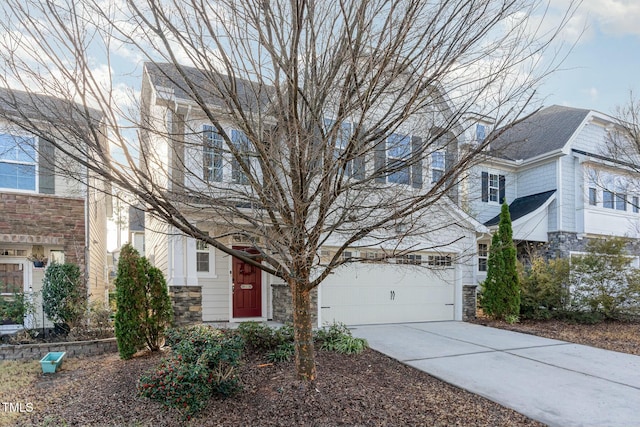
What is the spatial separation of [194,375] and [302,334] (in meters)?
1.27

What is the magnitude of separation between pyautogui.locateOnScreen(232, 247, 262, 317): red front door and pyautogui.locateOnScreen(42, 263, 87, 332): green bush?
3.28 meters

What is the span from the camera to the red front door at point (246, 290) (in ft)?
31.8

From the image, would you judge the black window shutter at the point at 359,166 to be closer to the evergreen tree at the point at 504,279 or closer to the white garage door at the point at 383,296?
the white garage door at the point at 383,296

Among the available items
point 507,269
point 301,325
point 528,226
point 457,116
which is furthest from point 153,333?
point 528,226

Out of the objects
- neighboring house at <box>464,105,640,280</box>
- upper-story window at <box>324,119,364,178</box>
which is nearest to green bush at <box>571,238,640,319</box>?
neighboring house at <box>464,105,640,280</box>

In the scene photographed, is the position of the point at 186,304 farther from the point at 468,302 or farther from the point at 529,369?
the point at 468,302

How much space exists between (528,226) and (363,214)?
11775 millimetres

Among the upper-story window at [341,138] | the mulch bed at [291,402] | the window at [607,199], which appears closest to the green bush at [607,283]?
the window at [607,199]

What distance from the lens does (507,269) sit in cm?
1066

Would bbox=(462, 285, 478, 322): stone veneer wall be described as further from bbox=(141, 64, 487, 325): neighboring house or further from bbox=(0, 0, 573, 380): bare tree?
bbox=(0, 0, 573, 380): bare tree

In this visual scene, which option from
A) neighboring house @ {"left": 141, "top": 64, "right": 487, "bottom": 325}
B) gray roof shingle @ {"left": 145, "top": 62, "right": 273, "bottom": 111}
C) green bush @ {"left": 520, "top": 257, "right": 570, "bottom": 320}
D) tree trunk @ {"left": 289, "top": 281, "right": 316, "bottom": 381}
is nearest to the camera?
gray roof shingle @ {"left": 145, "top": 62, "right": 273, "bottom": 111}

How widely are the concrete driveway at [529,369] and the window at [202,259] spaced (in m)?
3.89

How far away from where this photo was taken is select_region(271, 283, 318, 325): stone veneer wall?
8906mm

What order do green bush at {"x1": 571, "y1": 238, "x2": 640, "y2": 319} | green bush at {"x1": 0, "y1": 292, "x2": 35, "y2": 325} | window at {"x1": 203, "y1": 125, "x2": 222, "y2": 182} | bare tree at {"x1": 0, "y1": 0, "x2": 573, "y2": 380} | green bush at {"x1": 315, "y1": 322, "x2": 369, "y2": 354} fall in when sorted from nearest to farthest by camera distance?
bare tree at {"x1": 0, "y1": 0, "x2": 573, "y2": 380}
window at {"x1": 203, "y1": 125, "x2": 222, "y2": 182}
green bush at {"x1": 315, "y1": 322, "x2": 369, "y2": 354}
green bush at {"x1": 0, "y1": 292, "x2": 35, "y2": 325}
green bush at {"x1": 571, "y1": 238, "x2": 640, "y2": 319}
